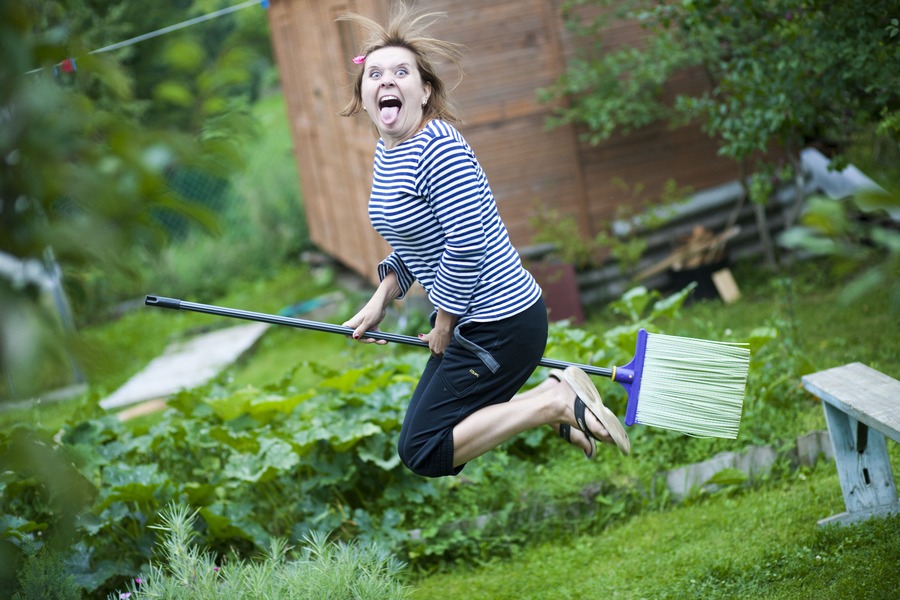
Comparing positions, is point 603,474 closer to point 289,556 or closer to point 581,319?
point 289,556

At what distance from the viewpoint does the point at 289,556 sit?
399 centimetres

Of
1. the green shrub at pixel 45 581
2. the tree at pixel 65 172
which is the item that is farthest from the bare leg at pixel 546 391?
the tree at pixel 65 172

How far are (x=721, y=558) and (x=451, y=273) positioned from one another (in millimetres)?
1423

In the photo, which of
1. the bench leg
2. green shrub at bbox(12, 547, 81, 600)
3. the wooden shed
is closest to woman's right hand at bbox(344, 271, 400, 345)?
green shrub at bbox(12, 547, 81, 600)

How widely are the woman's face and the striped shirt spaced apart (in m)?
0.05

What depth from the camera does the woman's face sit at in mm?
2986

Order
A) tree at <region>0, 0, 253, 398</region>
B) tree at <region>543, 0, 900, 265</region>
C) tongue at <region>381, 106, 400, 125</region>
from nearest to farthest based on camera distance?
tree at <region>0, 0, 253, 398</region>, tongue at <region>381, 106, 400, 125</region>, tree at <region>543, 0, 900, 265</region>

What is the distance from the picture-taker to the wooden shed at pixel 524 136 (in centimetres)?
711

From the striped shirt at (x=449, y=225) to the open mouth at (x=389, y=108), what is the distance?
86 mm

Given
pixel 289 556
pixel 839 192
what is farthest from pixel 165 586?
pixel 839 192

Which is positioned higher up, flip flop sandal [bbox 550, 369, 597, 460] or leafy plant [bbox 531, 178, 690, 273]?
flip flop sandal [bbox 550, 369, 597, 460]

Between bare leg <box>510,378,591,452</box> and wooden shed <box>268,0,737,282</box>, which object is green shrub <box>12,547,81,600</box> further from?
wooden shed <box>268,0,737,282</box>

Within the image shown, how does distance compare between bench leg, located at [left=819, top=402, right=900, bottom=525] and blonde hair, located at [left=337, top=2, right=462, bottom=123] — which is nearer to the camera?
blonde hair, located at [left=337, top=2, right=462, bottom=123]

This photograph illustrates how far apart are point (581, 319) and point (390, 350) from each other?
1.48 m
